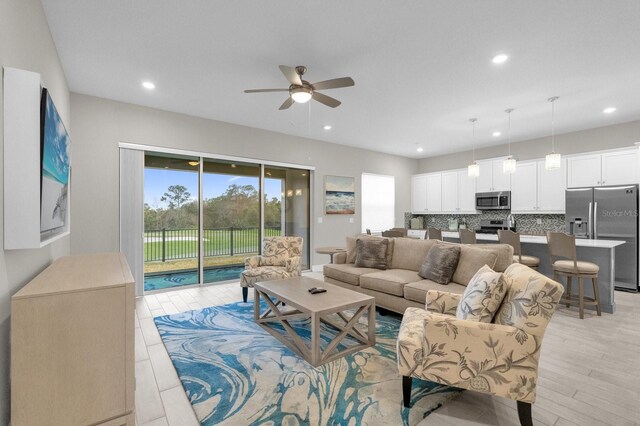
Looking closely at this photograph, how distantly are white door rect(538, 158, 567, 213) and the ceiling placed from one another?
1217 mm

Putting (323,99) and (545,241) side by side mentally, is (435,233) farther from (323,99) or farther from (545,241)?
(323,99)

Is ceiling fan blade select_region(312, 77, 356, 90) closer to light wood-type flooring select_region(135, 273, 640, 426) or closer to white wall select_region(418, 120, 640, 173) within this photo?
light wood-type flooring select_region(135, 273, 640, 426)

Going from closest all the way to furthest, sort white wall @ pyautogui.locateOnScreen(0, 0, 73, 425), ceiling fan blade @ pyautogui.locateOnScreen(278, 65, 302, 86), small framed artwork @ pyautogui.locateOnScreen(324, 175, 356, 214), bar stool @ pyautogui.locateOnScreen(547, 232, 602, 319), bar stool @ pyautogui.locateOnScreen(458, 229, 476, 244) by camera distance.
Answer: white wall @ pyautogui.locateOnScreen(0, 0, 73, 425) < ceiling fan blade @ pyautogui.locateOnScreen(278, 65, 302, 86) < bar stool @ pyautogui.locateOnScreen(547, 232, 602, 319) < bar stool @ pyautogui.locateOnScreen(458, 229, 476, 244) < small framed artwork @ pyautogui.locateOnScreen(324, 175, 356, 214)

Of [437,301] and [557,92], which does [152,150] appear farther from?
[557,92]

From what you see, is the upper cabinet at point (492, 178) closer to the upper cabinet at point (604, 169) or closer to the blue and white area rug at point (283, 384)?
the upper cabinet at point (604, 169)

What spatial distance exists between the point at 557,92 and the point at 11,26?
551 centimetres

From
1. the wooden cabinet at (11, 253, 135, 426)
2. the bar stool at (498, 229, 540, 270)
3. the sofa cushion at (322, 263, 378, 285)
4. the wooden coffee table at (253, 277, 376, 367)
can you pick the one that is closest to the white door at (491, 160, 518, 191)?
the bar stool at (498, 229, 540, 270)

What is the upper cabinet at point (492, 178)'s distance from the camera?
661cm

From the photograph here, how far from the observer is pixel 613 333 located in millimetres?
3135

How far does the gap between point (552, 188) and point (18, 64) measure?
7723 millimetres

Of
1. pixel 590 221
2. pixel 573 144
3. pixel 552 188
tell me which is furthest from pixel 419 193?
pixel 590 221

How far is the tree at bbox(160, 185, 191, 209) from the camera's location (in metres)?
4.90

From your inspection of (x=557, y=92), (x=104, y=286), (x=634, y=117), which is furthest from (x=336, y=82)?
(x=634, y=117)

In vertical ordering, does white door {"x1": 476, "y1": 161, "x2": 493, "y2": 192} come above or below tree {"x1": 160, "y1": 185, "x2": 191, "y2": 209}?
above
